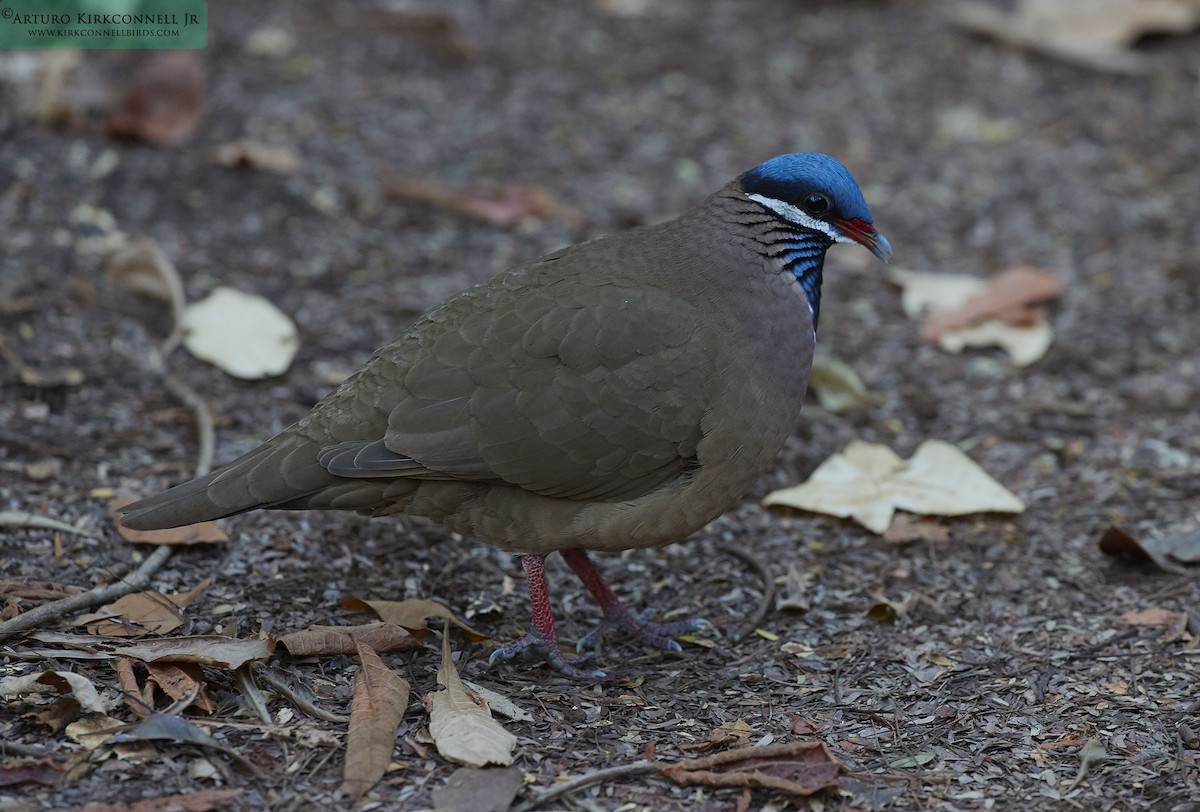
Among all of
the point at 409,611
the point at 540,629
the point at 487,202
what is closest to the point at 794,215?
the point at 540,629

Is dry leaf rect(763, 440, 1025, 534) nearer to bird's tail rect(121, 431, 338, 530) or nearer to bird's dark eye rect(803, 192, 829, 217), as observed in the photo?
bird's dark eye rect(803, 192, 829, 217)

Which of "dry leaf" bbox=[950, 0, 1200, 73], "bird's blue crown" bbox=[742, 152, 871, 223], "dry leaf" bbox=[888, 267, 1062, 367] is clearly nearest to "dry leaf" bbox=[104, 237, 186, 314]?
"bird's blue crown" bbox=[742, 152, 871, 223]

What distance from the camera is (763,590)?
5094mm

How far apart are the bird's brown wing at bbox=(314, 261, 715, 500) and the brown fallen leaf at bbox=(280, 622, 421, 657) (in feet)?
1.65

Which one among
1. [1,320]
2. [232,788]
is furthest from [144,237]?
[232,788]

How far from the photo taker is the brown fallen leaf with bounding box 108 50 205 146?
7.39 meters

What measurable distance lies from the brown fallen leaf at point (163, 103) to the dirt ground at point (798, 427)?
0.32 feet

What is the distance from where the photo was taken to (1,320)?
597 cm

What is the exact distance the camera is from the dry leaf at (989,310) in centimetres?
670

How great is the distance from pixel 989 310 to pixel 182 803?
4.76m

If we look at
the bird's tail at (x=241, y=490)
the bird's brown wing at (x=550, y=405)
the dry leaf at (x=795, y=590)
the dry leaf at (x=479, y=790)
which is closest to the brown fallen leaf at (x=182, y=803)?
the dry leaf at (x=479, y=790)

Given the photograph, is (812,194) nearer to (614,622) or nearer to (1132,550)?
(614,622)

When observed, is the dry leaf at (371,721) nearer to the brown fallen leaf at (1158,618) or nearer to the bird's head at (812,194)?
the bird's head at (812,194)

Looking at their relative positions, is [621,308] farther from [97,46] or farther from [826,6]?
[826,6]
